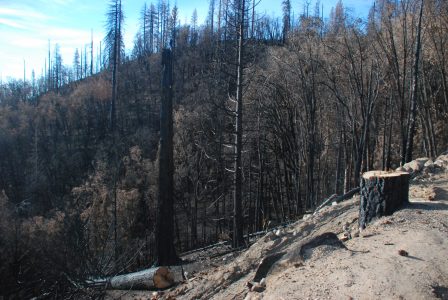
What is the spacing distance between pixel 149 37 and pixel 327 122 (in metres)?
58.0

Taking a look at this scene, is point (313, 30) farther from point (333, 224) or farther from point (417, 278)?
point (417, 278)

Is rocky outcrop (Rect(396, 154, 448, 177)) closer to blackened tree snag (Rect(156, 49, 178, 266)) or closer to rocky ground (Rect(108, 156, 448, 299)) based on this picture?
rocky ground (Rect(108, 156, 448, 299))

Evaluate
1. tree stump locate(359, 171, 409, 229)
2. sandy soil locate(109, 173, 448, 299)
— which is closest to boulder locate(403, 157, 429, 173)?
sandy soil locate(109, 173, 448, 299)

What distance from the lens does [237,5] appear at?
1330 centimetres

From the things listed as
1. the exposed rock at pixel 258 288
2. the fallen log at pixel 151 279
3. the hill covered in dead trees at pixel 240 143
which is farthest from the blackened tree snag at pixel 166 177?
the exposed rock at pixel 258 288

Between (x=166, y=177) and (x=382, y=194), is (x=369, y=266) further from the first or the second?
(x=166, y=177)

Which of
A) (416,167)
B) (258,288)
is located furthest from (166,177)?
(258,288)

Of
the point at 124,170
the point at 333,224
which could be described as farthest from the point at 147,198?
the point at 333,224

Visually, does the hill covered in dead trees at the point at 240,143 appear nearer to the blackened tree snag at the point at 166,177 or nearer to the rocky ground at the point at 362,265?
the blackened tree snag at the point at 166,177

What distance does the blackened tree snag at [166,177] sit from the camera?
12.0m

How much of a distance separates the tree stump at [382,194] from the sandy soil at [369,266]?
0.54 ft

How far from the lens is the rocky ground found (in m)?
4.24

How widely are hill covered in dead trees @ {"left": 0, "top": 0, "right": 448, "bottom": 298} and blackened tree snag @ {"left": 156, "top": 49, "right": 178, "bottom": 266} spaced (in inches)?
29.5

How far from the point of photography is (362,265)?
4.61 m
